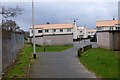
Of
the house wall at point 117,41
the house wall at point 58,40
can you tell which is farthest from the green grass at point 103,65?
the house wall at point 58,40

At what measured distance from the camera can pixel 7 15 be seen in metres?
24.5

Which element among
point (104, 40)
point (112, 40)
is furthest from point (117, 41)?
point (104, 40)

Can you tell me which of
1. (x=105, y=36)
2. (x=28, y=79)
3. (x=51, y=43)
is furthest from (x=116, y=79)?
(x=51, y=43)

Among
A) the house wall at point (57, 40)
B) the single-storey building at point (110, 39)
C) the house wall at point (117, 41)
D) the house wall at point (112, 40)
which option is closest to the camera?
the house wall at point (117, 41)

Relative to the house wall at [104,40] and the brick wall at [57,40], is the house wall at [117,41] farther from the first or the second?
the brick wall at [57,40]

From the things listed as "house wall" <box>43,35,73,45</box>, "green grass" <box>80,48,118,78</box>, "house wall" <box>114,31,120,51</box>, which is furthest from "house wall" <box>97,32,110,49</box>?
"house wall" <box>43,35,73,45</box>

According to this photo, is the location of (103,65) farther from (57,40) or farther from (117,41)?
(57,40)

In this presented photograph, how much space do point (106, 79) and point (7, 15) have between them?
1289 cm

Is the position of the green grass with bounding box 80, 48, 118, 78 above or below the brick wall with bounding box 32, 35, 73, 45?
below

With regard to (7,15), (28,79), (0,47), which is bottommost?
(28,79)

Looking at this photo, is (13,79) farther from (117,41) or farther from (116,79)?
(117,41)

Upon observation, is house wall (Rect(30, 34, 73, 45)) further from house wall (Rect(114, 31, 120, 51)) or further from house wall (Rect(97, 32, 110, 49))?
house wall (Rect(114, 31, 120, 51))

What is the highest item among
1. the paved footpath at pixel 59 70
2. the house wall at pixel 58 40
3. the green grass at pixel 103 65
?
the house wall at pixel 58 40

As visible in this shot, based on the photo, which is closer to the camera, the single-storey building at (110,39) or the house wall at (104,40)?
the single-storey building at (110,39)
